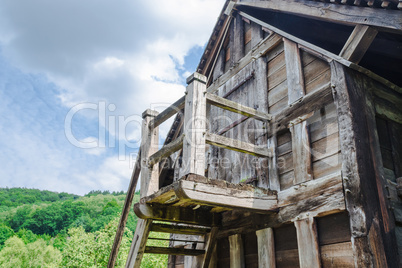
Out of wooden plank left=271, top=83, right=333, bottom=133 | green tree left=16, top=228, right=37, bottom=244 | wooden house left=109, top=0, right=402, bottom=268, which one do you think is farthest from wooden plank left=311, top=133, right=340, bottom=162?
green tree left=16, top=228, right=37, bottom=244

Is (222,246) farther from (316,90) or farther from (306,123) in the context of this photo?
(316,90)

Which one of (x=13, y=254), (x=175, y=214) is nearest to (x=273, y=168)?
(x=175, y=214)

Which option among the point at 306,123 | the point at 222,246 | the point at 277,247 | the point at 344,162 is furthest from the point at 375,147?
the point at 222,246

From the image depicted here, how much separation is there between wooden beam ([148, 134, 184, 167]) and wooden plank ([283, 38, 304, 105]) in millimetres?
1799

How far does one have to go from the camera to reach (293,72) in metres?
5.03

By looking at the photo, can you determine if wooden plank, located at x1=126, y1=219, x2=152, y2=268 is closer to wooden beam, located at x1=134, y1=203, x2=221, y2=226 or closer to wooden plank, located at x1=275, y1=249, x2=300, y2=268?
wooden beam, located at x1=134, y1=203, x2=221, y2=226

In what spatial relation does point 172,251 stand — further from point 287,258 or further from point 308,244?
point 308,244

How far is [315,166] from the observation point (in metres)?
4.20

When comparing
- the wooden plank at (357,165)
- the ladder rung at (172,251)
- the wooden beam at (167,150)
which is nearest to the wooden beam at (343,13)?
the wooden plank at (357,165)

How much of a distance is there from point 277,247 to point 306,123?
1.73 metres

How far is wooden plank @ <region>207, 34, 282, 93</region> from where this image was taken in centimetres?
574

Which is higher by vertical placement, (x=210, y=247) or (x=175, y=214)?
(x=175, y=214)

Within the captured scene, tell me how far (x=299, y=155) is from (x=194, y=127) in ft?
4.88

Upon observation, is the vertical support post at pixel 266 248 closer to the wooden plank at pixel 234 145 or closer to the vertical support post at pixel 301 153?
the vertical support post at pixel 301 153
